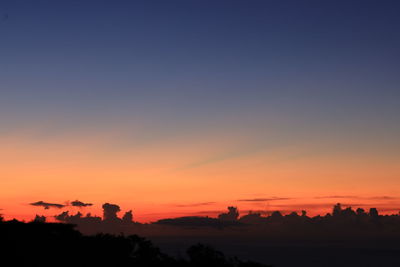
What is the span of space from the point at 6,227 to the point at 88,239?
9.31 metres

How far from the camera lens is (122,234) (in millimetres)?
64000

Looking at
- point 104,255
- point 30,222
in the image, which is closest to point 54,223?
point 30,222

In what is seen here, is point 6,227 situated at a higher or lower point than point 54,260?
higher

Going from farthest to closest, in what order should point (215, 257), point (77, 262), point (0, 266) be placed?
point (215, 257), point (77, 262), point (0, 266)

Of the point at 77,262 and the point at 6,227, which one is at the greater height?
the point at 6,227

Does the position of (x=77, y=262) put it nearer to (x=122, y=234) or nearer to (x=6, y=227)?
(x=6, y=227)

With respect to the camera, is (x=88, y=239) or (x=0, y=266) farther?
(x=88, y=239)

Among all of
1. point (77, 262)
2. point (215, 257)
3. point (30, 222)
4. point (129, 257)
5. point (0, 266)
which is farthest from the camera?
point (215, 257)

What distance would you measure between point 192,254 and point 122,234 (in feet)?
35.8

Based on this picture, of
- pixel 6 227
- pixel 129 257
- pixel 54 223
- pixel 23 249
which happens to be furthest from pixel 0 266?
pixel 129 257

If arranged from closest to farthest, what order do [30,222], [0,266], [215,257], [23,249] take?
1. [0,266]
2. [23,249]
3. [30,222]
4. [215,257]

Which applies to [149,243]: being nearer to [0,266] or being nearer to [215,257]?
[215,257]

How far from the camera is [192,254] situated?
69.6 metres

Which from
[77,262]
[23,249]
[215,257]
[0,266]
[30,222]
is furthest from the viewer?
[215,257]
